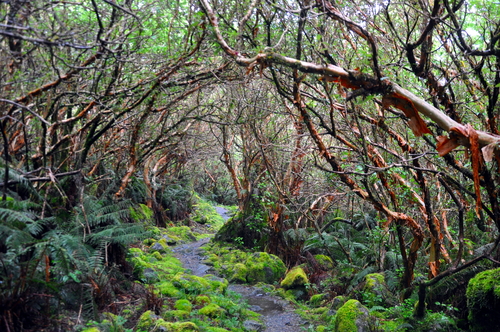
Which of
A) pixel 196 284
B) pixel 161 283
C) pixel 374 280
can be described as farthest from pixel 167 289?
pixel 374 280

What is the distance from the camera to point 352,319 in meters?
5.76

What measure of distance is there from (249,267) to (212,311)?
361 centimetres

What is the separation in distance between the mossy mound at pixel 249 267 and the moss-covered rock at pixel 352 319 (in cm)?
373

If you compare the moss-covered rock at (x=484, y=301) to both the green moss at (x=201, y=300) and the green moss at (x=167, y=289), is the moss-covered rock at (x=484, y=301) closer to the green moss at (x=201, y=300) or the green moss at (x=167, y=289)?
the green moss at (x=201, y=300)

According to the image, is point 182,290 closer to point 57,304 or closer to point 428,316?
point 57,304

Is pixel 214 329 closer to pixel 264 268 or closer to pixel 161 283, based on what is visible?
pixel 161 283

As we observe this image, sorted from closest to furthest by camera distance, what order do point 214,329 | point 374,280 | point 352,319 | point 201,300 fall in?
point 214,329 → point 352,319 → point 201,300 → point 374,280

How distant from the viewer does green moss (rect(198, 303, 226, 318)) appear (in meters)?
6.16

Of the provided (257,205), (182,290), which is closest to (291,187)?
(257,205)

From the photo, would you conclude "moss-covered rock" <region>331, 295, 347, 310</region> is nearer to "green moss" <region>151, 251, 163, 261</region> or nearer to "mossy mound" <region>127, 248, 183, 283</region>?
"mossy mound" <region>127, 248, 183, 283</region>

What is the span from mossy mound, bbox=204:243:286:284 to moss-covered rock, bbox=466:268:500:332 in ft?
17.2

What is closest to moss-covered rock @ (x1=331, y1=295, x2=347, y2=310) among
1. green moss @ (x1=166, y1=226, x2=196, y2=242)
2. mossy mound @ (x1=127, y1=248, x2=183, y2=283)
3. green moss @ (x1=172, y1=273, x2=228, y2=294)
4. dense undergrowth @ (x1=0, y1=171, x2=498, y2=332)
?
dense undergrowth @ (x1=0, y1=171, x2=498, y2=332)

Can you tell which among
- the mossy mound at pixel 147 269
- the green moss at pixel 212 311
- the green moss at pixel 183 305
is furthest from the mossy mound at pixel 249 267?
the green moss at pixel 183 305

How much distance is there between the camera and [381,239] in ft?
25.0
